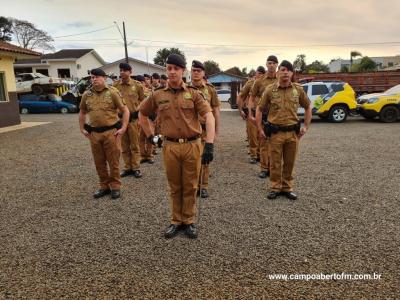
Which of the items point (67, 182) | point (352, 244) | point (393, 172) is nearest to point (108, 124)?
point (67, 182)

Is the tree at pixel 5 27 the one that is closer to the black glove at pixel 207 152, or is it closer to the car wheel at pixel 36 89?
the car wheel at pixel 36 89

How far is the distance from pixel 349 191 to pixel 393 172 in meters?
1.63

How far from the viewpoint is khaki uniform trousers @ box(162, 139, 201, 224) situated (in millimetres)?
3689

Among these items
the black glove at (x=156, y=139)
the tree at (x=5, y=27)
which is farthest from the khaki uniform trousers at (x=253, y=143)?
the tree at (x=5, y=27)

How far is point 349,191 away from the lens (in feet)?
17.2

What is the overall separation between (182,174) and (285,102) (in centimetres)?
200

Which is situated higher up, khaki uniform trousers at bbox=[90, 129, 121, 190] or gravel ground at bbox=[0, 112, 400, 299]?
khaki uniform trousers at bbox=[90, 129, 121, 190]

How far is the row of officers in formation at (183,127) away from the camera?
12.0 ft

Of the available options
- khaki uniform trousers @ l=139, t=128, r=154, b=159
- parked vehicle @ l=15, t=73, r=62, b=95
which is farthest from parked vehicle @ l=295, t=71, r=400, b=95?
parked vehicle @ l=15, t=73, r=62, b=95

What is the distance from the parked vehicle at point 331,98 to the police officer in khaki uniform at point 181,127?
35.3 ft

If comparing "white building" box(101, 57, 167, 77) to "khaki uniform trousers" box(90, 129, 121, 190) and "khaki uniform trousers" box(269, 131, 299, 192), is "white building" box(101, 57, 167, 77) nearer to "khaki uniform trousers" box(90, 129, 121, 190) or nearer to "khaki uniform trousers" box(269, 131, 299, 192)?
"khaki uniform trousers" box(90, 129, 121, 190)

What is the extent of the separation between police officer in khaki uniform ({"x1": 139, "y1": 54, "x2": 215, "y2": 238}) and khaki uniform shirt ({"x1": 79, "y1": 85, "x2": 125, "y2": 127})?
1.40 meters

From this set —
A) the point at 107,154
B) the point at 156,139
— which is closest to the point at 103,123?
the point at 107,154

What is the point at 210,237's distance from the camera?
3.81m
